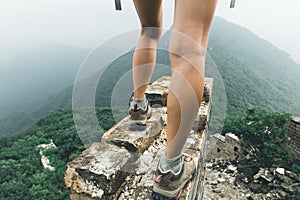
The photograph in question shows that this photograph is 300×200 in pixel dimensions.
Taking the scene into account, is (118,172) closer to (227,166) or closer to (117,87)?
(117,87)

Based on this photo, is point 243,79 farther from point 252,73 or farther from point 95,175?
point 95,175

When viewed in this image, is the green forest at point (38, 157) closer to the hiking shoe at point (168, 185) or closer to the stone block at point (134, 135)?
the stone block at point (134, 135)

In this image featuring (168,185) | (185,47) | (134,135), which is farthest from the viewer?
(134,135)

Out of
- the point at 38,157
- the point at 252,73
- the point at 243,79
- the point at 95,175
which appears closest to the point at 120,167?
the point at 95,175

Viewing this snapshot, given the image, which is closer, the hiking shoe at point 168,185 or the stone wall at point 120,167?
the hiking shoe at point 168,185

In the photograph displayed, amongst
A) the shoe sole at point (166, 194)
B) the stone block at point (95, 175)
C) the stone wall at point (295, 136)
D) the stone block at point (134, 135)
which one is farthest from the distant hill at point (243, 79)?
the shoe sole at point (166, 194)

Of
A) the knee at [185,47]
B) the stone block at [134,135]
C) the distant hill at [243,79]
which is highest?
the knee at [185,47]

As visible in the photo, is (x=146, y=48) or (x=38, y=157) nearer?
(x=146, y=48)
